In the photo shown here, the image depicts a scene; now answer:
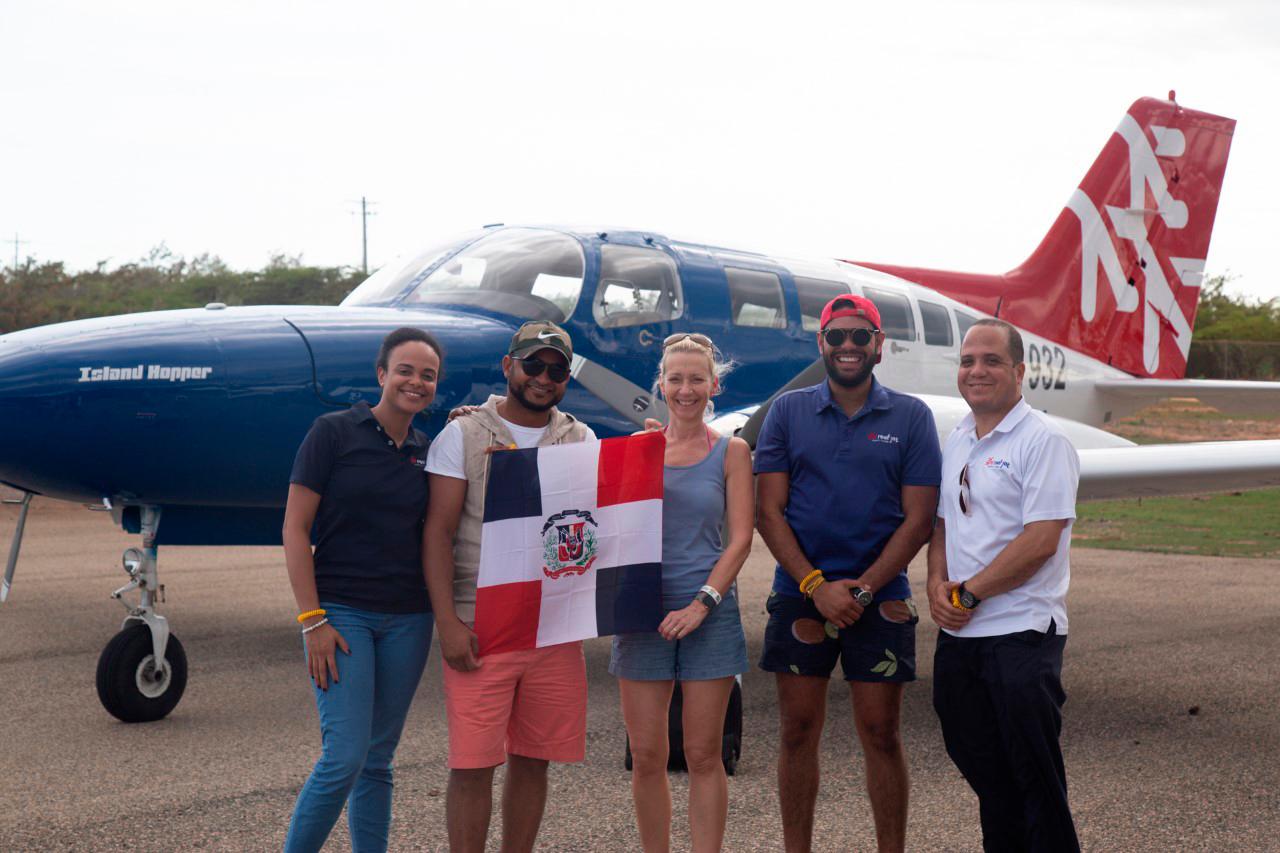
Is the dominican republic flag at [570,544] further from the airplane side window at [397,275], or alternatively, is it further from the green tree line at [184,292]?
the green tree line at [184,292]

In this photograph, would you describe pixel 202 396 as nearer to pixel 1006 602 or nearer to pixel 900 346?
pixel 1006 602

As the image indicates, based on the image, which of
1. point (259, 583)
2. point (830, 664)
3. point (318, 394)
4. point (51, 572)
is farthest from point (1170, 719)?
point (51, 572)

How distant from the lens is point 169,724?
5715 millimetres

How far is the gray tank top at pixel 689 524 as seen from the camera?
352cm

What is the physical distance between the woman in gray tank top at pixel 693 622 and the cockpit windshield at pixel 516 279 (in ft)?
10.2

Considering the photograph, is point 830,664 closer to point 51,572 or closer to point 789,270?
point 789,270

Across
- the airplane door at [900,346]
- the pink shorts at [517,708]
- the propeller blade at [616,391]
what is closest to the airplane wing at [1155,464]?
the propeller blade at [616,391]

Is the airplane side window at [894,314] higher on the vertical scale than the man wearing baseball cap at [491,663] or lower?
higher

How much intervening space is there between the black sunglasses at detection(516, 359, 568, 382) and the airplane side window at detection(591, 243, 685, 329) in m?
3.26

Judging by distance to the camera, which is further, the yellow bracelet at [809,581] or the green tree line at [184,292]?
the green tree line at [184,292]

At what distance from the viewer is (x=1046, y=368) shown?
32.7 ft

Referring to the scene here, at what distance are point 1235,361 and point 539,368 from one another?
37.8 m

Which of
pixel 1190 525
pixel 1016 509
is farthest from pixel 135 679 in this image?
pixel 1190 525

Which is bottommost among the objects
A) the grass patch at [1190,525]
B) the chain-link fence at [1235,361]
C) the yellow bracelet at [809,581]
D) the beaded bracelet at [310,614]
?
the grass patch at [1190,525]
